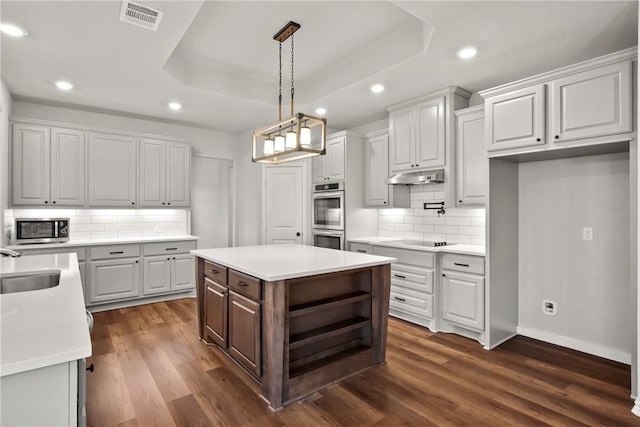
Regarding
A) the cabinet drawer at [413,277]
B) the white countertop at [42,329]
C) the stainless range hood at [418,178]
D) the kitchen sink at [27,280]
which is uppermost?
the stainless range hood at [418,178]

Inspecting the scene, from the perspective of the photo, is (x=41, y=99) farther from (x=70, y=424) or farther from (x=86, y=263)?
(x=70, y=424)

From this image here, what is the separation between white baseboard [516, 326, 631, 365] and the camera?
293cm

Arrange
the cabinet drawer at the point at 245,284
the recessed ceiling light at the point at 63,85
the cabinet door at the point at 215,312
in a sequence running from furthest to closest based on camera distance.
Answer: the recessed ceiling light at the point at 63,85 → the cabinet door at the point at 215,312 → the cabinet drawer at the point at 245,284

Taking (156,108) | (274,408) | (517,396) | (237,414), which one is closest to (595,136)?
(517,396)

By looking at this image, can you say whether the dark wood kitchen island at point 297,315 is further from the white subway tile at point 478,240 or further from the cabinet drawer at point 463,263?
the white subway tile at point 478,240

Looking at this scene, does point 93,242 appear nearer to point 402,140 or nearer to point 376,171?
point 376,171

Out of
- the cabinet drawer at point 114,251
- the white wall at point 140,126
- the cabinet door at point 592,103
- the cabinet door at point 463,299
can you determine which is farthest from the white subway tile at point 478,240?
the cabinet drawer at point 114,251

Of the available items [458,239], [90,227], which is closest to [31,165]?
[90,227]

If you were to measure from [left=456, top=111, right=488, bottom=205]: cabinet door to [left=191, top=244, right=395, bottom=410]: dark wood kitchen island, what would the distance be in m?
1.46

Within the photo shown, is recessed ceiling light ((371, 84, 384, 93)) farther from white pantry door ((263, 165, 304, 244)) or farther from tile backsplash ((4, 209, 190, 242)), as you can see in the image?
tile backsplash ((4, 209, 190, 242))

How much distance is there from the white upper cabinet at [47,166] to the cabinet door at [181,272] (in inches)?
54.4

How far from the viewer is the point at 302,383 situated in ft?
7.86

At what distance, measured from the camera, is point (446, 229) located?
4.21 m

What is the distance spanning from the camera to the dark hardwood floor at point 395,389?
2131mm
